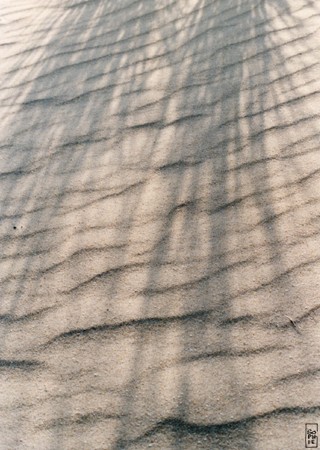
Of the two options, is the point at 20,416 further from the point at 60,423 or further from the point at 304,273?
the point at 304,273

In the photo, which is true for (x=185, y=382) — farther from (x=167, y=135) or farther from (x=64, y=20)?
(x=64, y=20)

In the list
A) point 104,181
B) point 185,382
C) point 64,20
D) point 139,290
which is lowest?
point 185,382

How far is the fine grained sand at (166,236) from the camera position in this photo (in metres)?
2.05

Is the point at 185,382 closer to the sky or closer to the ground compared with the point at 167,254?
closer to the ground

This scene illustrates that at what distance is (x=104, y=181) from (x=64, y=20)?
90.0 inches

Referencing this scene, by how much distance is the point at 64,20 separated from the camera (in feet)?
15.3

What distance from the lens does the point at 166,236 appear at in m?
2.67

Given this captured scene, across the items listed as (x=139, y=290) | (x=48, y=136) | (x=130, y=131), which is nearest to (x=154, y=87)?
(x=130, y=131)

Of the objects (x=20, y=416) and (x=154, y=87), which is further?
(x=154, y=87)

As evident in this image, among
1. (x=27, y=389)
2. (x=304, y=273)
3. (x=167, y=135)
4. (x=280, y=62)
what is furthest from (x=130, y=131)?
(x=27, y=389)

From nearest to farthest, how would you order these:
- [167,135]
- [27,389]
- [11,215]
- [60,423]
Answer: [60,423], [27,389], [11,215], [167,135]

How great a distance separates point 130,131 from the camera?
3.34m

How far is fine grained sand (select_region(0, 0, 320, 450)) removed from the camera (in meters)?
2.05

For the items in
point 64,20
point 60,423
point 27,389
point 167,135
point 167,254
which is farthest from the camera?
point 64,20
